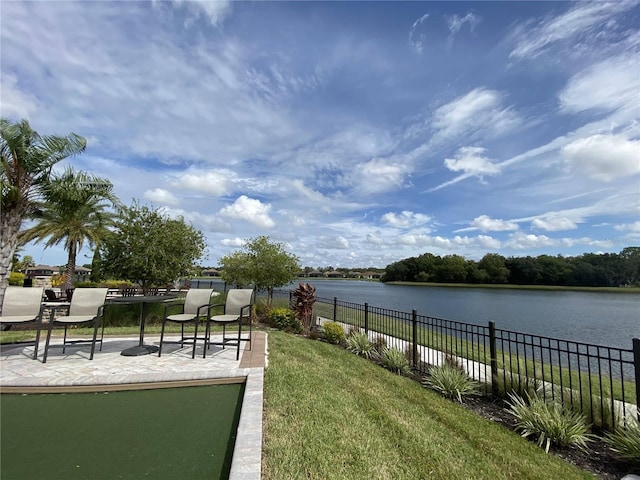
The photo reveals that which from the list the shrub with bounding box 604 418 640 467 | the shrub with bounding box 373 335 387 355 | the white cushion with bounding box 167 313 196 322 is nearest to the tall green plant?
the shrub with bounding box 373 335 387 355

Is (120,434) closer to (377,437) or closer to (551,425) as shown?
(377,437)

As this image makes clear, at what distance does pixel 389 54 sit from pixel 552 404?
6.82 m

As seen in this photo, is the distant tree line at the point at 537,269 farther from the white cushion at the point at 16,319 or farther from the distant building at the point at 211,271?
the white cushion at the point at 16,319

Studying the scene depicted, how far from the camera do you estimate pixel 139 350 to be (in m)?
5.31

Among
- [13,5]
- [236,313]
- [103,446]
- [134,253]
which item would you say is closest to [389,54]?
[236,313]

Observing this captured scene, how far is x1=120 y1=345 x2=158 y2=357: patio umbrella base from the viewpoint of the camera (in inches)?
203

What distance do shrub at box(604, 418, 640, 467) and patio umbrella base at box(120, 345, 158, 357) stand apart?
19.5ft

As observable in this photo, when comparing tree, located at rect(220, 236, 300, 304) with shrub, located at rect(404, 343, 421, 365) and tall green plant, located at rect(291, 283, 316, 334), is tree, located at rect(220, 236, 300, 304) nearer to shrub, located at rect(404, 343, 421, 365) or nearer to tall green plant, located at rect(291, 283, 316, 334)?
tall green plant, located at rect(291, 283, 316, 334)

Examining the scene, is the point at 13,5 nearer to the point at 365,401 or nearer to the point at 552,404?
the point at 365,401

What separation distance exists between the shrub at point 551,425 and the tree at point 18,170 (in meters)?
10.9

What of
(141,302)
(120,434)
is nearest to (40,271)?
(141,302)

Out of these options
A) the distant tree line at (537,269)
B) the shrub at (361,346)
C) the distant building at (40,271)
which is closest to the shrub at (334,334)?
the shrub at (361,346)

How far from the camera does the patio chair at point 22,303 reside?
5074mm

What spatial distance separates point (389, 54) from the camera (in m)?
7.09
